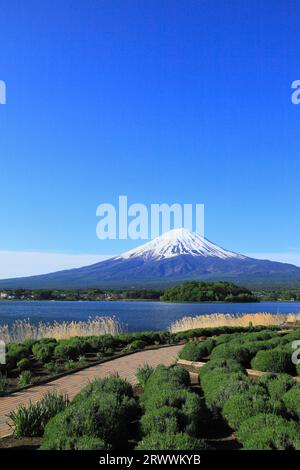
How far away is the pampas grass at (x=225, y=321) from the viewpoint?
22.3 m

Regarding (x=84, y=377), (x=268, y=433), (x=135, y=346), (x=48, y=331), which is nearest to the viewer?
(x=268, y=433)

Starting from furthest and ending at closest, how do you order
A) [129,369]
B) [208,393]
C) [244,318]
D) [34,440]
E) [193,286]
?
[193,286] → [244,318] → [129,369] → [208,393] → [34,440]

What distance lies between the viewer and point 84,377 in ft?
32.2

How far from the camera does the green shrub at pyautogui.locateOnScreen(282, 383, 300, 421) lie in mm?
6230

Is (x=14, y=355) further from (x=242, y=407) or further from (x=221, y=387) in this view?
(x=242, y=407)

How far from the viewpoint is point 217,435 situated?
18.7ft

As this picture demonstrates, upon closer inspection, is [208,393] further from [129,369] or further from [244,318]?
[244,318]

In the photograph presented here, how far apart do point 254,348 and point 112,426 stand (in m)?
6.94

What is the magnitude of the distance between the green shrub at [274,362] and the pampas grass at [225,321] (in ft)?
36.2

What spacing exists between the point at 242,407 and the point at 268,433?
1131 millimetres

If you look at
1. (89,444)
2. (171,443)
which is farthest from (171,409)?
(89,444)

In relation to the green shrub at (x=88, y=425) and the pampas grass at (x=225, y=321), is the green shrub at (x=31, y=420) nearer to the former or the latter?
the green shrub at (x=88, y=425)

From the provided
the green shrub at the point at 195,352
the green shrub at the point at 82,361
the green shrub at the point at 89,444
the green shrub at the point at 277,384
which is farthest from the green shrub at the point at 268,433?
the green shrub at the point at 82,361
